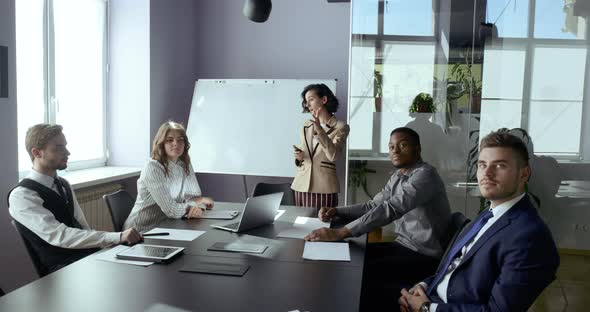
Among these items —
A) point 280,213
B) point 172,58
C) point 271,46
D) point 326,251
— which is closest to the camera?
point 326,251

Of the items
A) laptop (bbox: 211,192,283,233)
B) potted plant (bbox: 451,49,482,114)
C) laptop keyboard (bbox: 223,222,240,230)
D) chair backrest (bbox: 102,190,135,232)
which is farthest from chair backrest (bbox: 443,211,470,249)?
chair backrest (bbox: 102,190,135,232)

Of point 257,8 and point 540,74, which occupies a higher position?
point 257,8

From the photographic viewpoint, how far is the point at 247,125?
487 cm

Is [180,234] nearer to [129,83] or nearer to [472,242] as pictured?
[472,242]

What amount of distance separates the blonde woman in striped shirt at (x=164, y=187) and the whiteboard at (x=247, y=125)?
1.57 m

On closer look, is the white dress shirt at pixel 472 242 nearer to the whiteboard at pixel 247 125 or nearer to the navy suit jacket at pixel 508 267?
the navy suit jacket at pixel 508 267

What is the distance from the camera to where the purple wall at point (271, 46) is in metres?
5.00

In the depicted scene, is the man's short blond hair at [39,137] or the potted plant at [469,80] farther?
the potted plant at [469,80]

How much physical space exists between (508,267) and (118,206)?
2160mm

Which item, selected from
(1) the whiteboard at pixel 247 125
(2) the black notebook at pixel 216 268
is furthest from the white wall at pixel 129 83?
(2) the black notebook at pixel 216 268

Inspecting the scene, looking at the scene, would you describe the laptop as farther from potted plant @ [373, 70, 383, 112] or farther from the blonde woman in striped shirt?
potted plant @ [373, 70, 383, 112]

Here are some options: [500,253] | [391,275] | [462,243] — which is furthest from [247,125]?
[500,253]

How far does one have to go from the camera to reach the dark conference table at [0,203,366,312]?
1509mm

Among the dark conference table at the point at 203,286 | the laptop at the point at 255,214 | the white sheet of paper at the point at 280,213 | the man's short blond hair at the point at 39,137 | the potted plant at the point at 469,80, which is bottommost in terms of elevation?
the white sheet of paper at the point at 280,213
